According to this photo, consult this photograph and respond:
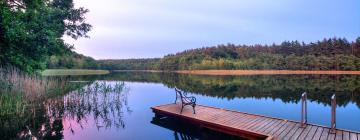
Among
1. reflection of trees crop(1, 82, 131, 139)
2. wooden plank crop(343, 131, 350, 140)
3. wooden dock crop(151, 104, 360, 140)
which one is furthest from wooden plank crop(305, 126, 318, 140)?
reflection of trees crop(1, 82, 131, 139)

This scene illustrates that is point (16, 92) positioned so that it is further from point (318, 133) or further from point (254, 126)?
point (318, 133)

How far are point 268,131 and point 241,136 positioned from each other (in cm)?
72

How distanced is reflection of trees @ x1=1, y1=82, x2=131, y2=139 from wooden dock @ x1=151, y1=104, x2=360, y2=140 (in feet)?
9.03

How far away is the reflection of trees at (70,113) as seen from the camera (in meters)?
8.28

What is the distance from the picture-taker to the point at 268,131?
6.81 metres

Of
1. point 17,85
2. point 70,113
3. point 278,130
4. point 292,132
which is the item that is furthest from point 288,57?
point 17,85

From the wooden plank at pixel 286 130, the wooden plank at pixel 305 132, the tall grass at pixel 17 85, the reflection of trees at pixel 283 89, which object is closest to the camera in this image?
the wooden plank at pixel 305 132


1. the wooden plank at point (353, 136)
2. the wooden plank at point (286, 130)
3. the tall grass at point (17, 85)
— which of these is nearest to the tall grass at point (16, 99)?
the tall grass at point (17, 85)

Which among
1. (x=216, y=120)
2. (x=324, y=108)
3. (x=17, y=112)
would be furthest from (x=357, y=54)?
(x=17, y=112)

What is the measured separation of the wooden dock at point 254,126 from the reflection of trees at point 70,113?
275cm

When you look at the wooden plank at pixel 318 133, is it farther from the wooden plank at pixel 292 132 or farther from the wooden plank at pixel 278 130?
the wooden plank at pixel 278 130

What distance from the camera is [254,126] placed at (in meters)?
7.33

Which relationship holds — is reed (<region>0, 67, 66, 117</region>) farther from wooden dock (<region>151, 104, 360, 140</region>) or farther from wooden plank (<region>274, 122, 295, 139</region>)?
wooden plank (<region>274, 122, 295, 139</region>)

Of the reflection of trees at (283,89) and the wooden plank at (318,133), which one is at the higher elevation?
the wooden plank at (318,133)
